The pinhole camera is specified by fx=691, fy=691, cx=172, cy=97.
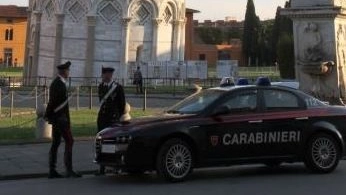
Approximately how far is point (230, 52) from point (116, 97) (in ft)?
338

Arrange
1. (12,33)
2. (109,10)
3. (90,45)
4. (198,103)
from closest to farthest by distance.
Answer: (198,103) < (90,45) < (109,10) < (12,33)

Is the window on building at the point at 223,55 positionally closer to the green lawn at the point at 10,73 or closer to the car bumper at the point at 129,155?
the green lawn at the point at 10,73

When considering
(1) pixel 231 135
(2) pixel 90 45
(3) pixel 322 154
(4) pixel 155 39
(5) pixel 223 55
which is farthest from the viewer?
(5) pixel 223 55

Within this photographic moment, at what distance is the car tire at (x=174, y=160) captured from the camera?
10961 mm

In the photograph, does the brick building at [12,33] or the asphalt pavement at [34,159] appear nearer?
the asphalt pavement at [34,159]

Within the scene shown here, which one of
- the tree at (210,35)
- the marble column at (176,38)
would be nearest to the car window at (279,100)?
the marble column at (176,38)

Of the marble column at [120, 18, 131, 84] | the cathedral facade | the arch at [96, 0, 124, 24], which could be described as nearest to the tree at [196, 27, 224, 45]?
the cathedral facade

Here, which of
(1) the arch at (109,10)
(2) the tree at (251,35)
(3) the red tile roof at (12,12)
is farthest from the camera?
(3) the red tile roof at (12,12)

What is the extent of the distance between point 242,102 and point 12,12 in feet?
398

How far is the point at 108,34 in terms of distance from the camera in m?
53.1

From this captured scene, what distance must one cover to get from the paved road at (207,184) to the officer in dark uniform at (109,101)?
1053 millimetres

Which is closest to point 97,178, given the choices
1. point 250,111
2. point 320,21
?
point 250,111

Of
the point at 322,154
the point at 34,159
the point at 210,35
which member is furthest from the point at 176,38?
the point at 210,35

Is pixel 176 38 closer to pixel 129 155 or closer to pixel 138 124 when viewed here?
pixel 138 124
